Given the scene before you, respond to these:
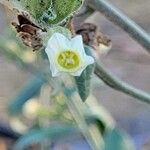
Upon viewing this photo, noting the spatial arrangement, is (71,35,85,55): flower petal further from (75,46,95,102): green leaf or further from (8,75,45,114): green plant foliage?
(8,75,45,114): green plant foliage

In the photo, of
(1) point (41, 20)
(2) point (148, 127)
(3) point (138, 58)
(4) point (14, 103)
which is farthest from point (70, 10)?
(3) point (138, 58)

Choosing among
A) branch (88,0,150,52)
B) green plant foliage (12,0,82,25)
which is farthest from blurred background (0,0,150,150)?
green plant foliage (12,0,82,25)

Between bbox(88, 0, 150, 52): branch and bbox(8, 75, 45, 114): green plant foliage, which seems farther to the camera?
bbox(8, 75, 45, 114): green plant foliage

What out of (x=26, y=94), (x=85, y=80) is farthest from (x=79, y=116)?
(x=26, y=94)

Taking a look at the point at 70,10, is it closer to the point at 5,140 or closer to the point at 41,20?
the point at 41,20

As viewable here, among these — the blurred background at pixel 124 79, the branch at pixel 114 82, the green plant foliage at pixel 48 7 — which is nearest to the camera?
the green plant foliage at pixel 48 7

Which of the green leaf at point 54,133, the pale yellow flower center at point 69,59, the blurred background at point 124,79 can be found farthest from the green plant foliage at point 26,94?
the blurred background at point 124,79

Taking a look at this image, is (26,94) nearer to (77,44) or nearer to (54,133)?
(54,133)

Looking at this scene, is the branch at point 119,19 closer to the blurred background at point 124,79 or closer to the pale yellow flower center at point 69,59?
the pale yellow flower center at point 69,59
